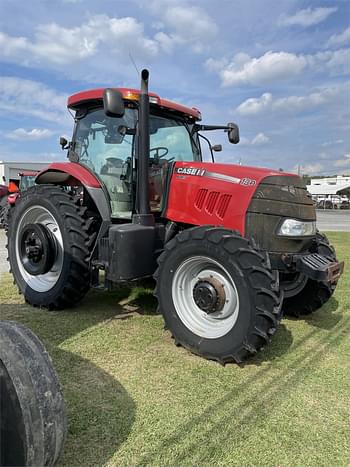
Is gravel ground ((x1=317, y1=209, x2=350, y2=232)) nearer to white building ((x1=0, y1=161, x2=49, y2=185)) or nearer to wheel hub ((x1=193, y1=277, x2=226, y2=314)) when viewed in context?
wheel hub ((x1=193, y1=277, x2=226, y2=314))

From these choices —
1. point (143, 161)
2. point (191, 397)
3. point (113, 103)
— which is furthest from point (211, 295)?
point (113, 103)

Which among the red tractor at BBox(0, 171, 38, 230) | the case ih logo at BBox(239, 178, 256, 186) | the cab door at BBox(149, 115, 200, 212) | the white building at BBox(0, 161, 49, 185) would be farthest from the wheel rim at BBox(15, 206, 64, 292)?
the white building at BBox(0, 161, 49, 185)

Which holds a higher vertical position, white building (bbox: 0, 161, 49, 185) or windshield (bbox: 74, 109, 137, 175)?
white building (bbox: 0, 161, 49, 185)

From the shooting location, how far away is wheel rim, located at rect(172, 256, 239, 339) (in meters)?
3.34

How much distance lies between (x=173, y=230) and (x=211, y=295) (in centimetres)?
98

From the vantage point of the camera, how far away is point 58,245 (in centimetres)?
450

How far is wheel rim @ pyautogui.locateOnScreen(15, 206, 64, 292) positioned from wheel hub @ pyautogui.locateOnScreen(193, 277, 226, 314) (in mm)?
1779

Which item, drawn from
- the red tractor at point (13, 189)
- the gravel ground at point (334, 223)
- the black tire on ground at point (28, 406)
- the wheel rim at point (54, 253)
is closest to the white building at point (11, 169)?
the red tractor at point (13, 189)

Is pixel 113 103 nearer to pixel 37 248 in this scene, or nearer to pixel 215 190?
pixel 215 190

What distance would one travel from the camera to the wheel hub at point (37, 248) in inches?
173

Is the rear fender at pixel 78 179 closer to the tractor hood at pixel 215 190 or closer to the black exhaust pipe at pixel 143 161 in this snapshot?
the black exhaust pipe at pixel 143 161

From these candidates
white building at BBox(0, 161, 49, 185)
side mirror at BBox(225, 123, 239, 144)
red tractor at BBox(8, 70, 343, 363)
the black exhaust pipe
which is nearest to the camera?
red tractor at BBox(8, 70, 343, 363)

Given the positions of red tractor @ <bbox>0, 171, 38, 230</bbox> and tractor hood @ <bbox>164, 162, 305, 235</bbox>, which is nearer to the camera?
tractor hood @ <bbox>164, 162, 305, 235</bbox>

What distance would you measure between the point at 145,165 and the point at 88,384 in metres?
2.05
